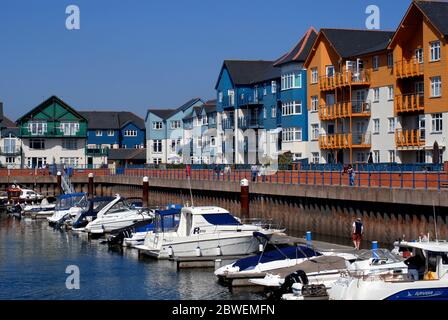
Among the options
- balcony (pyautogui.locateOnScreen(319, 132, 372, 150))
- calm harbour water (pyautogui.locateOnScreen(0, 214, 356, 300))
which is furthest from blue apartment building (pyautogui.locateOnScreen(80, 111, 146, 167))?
calm harbour water (pyautogui.locateOnScreen(0, 214, 356, 300))

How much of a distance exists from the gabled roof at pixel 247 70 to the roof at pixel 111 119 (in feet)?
139

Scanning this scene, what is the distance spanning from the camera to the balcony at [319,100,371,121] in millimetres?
71375

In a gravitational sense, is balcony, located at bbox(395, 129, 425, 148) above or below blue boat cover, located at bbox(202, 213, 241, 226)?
above

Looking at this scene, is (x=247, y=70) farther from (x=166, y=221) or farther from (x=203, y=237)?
(x=203, y=237)

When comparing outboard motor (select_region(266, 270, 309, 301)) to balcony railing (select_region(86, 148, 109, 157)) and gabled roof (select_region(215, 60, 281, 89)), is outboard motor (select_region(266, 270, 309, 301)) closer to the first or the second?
gabled roof (select_region(215, 60, 281, 89))

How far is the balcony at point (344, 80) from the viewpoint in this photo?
234 feet

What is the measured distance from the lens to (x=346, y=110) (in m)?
72.9

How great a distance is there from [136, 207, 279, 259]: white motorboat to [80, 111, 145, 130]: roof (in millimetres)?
101508

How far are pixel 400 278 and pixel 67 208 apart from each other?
47084 millimetres

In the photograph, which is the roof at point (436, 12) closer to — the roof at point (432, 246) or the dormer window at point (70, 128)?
the roof at point (432, 246)

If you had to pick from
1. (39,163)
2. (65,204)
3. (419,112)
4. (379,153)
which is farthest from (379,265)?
(39,163)

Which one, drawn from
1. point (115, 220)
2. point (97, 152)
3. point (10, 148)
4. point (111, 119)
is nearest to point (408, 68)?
point (115, 220)
